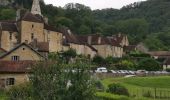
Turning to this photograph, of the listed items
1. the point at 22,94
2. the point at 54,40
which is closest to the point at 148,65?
the point at 54,40

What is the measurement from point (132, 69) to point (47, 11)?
6539 cm

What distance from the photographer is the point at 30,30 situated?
289ft

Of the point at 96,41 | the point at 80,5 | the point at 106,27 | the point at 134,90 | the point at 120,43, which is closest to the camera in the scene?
the point at 134,90

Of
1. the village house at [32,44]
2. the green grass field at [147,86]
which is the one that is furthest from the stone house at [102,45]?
the green grass field at [147,86]

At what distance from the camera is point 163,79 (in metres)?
79.9

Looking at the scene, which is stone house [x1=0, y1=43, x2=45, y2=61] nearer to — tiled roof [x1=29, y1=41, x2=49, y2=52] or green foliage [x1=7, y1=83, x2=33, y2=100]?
tiled roof [x1=29, y1=41, x2=49, y2=52]

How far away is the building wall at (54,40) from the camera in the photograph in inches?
3672

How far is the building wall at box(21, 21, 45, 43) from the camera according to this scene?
87.0 m

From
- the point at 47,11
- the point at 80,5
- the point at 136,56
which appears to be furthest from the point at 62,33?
the point at 80,5

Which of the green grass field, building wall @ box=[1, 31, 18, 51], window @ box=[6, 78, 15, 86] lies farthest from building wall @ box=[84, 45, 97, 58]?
window @ box=[6, 78, 15, 86]

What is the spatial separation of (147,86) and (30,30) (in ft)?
84.9

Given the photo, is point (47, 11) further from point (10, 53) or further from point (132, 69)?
point (10, 53)

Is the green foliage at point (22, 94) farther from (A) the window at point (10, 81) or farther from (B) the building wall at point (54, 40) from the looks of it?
(B) the building wall at point (54, 40)

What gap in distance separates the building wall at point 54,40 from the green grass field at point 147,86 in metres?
21.0
